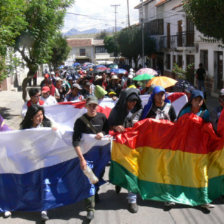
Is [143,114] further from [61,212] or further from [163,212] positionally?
[61,212]

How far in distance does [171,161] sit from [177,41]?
27.7 metres

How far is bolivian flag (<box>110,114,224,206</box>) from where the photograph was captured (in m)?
5.15

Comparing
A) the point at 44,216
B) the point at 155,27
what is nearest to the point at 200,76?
the point at 44,216

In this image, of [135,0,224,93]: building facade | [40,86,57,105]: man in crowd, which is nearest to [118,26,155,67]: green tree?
[135,0,224,93]: building facade

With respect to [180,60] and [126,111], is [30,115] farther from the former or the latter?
[180,60]

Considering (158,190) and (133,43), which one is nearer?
(158,190)

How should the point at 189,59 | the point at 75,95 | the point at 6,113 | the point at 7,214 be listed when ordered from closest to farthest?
1. the point at 7,214
2. the point at 75,95
3. the point at 6,113
4. the point at 189,59

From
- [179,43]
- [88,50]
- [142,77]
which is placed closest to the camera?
[142,77]

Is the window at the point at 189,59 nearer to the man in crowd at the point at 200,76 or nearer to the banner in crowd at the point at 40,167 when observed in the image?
the man in crowd at the point at 200,76

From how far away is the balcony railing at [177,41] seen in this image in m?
27.9

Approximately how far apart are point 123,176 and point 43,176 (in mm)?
1128

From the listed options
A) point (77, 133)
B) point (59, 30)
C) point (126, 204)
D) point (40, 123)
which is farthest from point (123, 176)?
point (59, 30)

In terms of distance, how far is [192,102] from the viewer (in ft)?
18.4

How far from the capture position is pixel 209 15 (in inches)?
489
